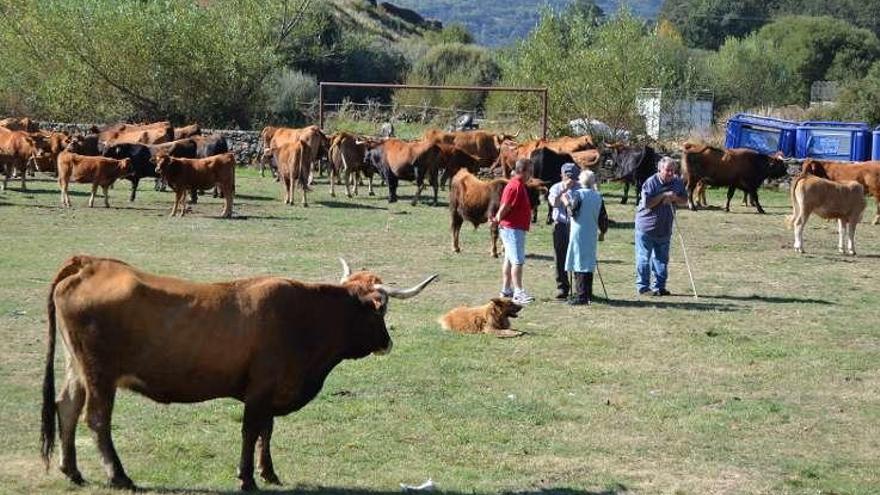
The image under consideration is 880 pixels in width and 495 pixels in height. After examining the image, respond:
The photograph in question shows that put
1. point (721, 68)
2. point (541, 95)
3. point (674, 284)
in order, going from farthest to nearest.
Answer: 1. point (721, 68)
2. point (541, 95)
3. point (674, 284)

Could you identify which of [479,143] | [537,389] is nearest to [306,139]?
[479,143]

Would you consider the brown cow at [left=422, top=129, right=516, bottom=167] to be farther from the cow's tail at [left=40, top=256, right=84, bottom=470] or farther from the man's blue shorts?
the cow's tail at [left=40, top=256, right=84, bottom=470]

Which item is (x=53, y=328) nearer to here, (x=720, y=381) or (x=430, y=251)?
(x=720, y=381)

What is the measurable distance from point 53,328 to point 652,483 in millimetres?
4107

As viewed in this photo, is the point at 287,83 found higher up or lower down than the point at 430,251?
higher up

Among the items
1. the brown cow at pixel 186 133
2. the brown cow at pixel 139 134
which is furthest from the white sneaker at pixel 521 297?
the brown cow at pixel 186 133

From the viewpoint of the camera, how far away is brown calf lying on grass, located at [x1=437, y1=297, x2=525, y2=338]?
1418 cm

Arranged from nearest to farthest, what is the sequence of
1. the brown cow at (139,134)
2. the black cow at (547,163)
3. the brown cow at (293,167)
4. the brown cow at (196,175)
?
the brown cow at (196,175), the black cow at (547,163), the brown cow at (293,167), the brown cow at (139,134)

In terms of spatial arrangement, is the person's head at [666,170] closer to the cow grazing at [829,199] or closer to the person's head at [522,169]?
the person's head at [522,169]

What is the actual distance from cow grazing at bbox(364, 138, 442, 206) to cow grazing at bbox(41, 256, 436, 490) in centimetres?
2043

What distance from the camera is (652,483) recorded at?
30.1ft

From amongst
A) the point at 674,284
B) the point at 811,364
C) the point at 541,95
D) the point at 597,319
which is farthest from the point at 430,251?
the point at 541,95

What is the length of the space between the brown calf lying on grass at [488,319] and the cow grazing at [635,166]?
16.4m

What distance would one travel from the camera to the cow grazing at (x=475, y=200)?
20266 millimetres
